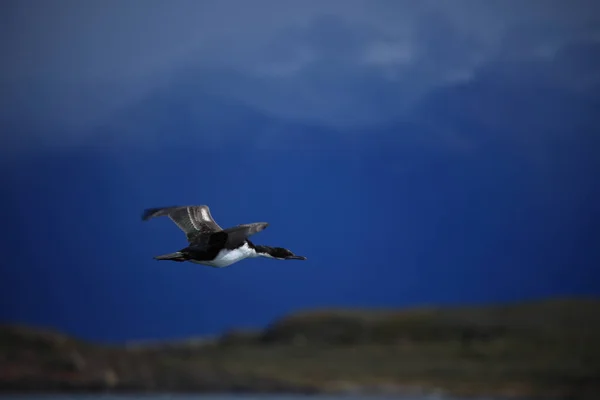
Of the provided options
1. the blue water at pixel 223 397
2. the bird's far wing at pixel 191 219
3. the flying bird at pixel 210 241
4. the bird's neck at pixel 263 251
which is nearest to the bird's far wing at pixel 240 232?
the flying bird at pixel 210 241

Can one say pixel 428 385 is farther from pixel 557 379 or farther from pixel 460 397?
pixel 557 379

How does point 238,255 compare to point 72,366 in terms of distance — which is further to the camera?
point 72,366

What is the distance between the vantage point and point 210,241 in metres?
9.85

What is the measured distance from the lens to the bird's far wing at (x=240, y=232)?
9.05 m

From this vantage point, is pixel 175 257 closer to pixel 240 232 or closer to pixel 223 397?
pixel 240 232

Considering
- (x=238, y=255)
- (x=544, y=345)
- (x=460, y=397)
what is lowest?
(x=238, y=255)

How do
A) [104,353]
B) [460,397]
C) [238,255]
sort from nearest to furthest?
[238,255] < [460,397] < [104,353]

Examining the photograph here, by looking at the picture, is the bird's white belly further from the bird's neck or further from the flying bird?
the bird's neck

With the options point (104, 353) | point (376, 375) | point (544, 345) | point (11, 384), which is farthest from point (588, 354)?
point (11, 384)

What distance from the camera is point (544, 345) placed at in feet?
84.0

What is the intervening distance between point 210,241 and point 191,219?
92 cm

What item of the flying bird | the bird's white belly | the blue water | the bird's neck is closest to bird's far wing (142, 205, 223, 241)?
the flying bird

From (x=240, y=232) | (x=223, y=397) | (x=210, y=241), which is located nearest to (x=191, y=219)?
(x=210, y=241)

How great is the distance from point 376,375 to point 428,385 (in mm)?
1487
